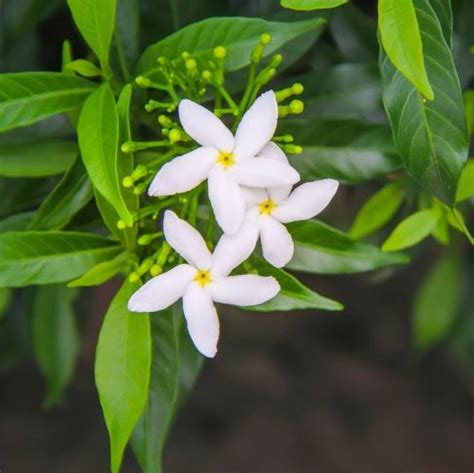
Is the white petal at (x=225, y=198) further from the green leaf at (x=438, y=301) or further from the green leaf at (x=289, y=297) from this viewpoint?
the green leaf at (x=438, y=301)

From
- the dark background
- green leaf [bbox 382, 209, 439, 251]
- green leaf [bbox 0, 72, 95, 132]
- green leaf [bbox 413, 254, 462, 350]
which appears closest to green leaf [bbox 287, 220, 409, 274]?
green leaf [bbox 382, 209, 439, 251]

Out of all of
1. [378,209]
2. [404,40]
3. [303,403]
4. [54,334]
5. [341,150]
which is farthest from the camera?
[303,403]

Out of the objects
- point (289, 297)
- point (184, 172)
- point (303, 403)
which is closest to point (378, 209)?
point (289, 297)

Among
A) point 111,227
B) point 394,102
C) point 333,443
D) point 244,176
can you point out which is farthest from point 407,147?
point 333,443

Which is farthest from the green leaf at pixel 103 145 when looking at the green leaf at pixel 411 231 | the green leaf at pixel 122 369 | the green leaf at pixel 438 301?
the green leaf at pixel 438 301

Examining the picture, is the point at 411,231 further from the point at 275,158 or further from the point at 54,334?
the point at 54,334

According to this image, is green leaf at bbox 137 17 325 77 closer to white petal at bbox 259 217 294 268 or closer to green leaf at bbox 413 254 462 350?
white petal at bbox 259 217 294 268
